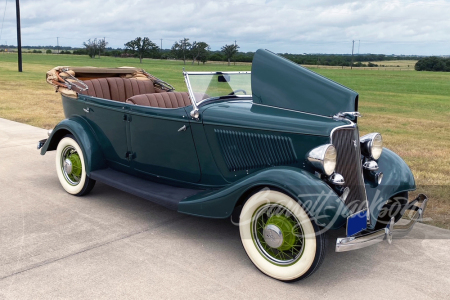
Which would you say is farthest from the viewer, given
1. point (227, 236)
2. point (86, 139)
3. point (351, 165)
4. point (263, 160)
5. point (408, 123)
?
point (408, 123)

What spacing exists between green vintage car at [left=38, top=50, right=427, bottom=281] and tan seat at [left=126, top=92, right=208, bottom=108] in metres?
0.01

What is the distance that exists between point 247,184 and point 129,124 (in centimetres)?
165

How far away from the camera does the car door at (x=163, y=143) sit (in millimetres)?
3914

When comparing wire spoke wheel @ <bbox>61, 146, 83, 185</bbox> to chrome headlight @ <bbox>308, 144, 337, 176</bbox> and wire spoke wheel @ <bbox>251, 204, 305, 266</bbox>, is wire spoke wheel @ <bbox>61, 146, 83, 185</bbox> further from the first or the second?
chrome headlight @ <bbox>308, 144, 337, 176</bbox>

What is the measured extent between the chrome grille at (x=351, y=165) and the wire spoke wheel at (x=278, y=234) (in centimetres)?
49

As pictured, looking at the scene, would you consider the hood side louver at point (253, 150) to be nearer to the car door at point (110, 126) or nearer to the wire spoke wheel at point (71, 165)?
the car door at point (110, 126)

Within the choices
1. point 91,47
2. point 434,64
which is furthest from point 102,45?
point 434,64

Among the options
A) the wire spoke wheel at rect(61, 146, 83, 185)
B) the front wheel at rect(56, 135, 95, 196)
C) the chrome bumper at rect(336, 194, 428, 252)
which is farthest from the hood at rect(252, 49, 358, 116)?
the wire spoke wheel at rect(61, 146, 83, 185)

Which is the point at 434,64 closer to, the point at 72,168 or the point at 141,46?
the point at 141,46

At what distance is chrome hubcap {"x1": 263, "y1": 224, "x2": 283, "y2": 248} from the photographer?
3.14 metres

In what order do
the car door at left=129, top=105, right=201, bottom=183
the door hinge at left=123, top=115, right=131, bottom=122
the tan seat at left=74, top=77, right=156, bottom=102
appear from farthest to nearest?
the tan seat at left=74, top=77, right=156, bottom=102 → the door hinge at left=123, top=115, right=131, bottom=122 → the car door at left=129, top=105, right=201, bottom=183

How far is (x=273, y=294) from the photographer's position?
2.94m

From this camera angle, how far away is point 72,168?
16.1 ft

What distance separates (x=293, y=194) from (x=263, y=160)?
1.89ft
